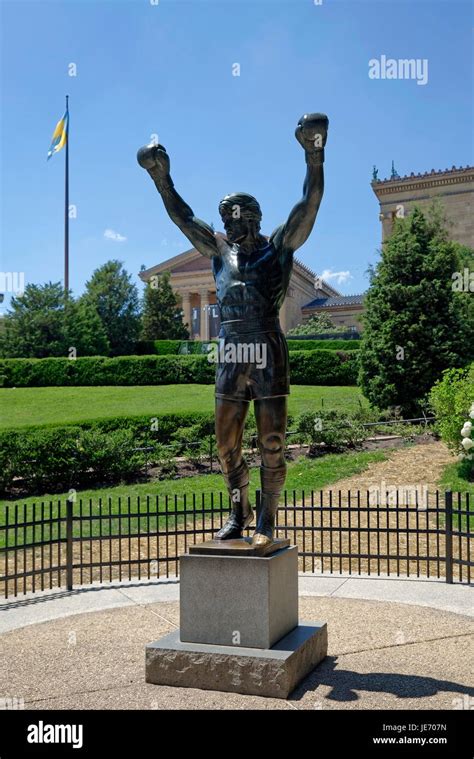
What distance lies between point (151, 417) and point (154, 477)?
2169mm

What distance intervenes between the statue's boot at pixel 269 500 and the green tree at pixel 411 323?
14.9 m

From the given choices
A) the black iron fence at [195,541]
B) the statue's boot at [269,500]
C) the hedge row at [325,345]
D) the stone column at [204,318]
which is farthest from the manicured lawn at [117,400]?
the stone column at [204,318]

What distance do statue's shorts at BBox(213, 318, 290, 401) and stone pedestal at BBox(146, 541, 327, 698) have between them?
1236mm

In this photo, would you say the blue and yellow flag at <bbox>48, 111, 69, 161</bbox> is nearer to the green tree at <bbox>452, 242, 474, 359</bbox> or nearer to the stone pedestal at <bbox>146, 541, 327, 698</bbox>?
the green tree at <bbox>452, 242, 474, 359</bbox>

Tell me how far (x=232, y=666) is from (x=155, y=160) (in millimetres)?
4137

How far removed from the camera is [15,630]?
658cm

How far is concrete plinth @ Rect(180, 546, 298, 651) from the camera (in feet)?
A: 16.1

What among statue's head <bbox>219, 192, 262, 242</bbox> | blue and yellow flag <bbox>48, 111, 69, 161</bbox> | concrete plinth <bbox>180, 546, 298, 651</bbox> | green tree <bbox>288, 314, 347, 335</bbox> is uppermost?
blue and yellow flag <bbox>48, 111, 69, 161</bbox>

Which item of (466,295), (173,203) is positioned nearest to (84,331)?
(466,295)

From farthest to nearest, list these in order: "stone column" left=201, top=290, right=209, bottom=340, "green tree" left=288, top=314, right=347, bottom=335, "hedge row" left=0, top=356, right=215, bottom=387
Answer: "stone column" left=201, top=290, right=209, bottom=340 < "green tree" left=288, top=314, right=347, bottom=335 < "hedge row" left=0, top=356, right=215, bottom=387

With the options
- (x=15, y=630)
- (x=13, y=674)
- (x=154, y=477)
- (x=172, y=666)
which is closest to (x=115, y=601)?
(x=15, y=630)

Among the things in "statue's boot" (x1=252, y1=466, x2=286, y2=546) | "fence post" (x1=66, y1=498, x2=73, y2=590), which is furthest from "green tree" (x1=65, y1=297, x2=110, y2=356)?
"statue's boot" (x1=252, y1=466, x2=286, y2=546)

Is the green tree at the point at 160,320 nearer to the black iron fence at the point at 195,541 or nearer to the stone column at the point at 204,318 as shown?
the stone column at the point at 204,318
